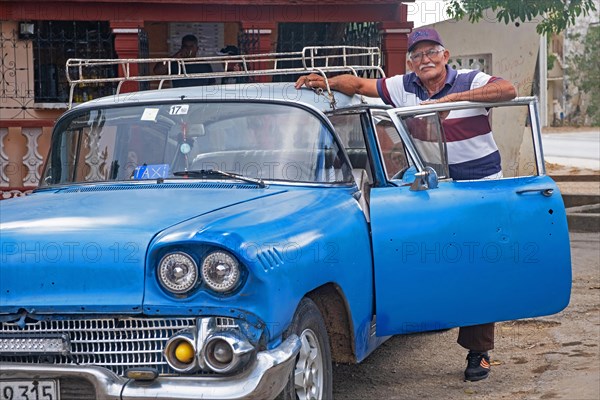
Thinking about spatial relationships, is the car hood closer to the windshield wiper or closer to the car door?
the windshield wiper

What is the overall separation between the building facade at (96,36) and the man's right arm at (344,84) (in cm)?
634

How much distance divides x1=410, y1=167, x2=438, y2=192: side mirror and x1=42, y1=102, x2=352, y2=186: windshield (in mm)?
354

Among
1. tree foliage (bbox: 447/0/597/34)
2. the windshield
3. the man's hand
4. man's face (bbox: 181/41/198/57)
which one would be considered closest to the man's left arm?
the man's hand

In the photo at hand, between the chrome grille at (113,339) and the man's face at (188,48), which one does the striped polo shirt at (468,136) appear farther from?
the man's face at (188,48)

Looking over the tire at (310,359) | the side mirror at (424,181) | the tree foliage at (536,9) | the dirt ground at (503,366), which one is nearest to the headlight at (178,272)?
the tire at (310,359)

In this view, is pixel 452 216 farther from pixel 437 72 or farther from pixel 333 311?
pixel 437 72

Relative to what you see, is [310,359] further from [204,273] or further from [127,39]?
[127,39]

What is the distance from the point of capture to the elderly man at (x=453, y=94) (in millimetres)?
5883

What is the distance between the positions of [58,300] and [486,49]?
14123mm

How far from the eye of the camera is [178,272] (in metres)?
3.88

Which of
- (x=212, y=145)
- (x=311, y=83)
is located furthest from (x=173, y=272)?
(x=311, y=83)

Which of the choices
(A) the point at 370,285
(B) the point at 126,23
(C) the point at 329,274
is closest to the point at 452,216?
(A) the point at 370,285

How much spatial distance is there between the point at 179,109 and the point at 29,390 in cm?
192

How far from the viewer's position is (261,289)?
154 inches
